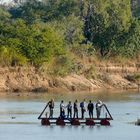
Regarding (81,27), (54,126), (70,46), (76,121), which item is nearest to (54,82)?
(70,46)

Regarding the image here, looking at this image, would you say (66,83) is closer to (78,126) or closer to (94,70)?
(94,70)

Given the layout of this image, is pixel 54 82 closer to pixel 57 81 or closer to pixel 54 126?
pixel 57 81

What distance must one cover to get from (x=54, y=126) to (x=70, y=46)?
57780mm

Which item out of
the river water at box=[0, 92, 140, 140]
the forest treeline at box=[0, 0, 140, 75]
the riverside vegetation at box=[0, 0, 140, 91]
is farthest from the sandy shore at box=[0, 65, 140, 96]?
the river water at box=[0, 92, 140, 140]

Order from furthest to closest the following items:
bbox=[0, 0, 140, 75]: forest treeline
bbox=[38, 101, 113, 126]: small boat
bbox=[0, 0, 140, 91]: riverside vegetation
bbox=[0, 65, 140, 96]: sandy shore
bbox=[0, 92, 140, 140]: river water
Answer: bbox=[0, 0, 140, 75]: forest treeline → bbox=[0, 0, 140, 91]: riverside vegetation → bbox=[0, 65, 140, 96]: sandy shore → bbox=[38, 101, 113, 126]: small boat → bbox=[0, 92, 140, 140]: river water

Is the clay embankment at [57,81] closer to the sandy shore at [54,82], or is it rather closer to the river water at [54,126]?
the sandy shore at [54,82]

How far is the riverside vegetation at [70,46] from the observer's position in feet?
343

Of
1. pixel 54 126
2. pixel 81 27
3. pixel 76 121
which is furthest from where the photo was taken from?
pixel 81 27

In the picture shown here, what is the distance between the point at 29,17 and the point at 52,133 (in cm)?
7195

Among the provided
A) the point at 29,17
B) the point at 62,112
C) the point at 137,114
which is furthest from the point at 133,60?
the point at 62,112

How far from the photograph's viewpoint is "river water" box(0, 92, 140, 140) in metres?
54.5

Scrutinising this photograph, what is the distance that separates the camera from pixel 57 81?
104562mm

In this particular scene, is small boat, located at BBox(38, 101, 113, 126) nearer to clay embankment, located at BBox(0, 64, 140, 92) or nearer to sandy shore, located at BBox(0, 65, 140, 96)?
sandy shore, located at BBox(0, 65, 140, 96)

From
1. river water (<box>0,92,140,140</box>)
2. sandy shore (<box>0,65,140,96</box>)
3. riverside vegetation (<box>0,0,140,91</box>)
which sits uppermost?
riverside vegetation (<box>0,0,140,91</box>)
